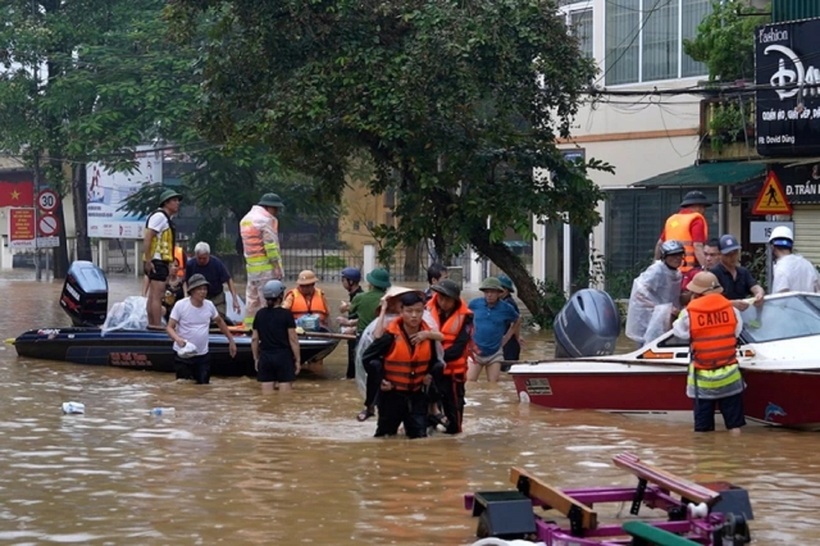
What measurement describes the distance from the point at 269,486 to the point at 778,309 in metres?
5.23

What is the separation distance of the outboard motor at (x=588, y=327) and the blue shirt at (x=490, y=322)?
1.47 meters

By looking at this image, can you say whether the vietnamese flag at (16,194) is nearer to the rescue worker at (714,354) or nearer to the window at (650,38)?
the window at (650,38)

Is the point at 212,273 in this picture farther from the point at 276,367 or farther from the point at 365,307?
the point at 365,307

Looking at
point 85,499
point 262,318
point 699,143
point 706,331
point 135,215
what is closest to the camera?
point 85,499

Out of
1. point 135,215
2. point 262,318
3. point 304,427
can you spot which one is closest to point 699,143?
point 262,318

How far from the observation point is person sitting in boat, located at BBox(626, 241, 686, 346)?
14.4 m

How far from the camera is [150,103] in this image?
40625 millimetres

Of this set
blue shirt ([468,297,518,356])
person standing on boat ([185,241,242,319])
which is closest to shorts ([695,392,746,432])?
blue shirt ([468,297,518,356])

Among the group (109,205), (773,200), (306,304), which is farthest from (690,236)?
(109,205)

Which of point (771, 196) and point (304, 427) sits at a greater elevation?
point (771, 196)

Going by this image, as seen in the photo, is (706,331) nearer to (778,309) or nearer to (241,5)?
(778,309)

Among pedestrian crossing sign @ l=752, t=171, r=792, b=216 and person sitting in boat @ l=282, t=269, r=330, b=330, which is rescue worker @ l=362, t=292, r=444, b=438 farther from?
pedestrian crossing sign @ l=752, t=171, r=792, b=216

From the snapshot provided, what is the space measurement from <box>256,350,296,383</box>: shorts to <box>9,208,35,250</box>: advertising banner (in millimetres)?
36981

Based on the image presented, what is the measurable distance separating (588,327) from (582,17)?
16.7 m
